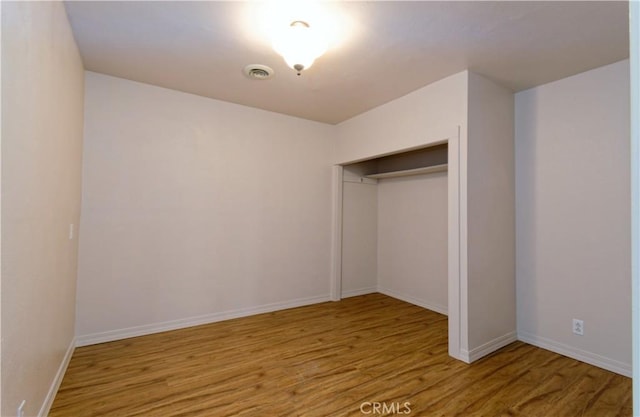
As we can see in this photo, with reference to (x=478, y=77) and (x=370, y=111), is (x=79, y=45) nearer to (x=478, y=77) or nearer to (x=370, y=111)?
(x=370, y=111)

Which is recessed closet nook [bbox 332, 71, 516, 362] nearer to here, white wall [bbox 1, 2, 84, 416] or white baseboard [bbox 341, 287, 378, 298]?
white baseboard [bbox 341, 287, 378, 298]

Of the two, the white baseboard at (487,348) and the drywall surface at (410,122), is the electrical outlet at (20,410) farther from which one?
the drywall surface at (410,122)

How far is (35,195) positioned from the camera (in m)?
1.54

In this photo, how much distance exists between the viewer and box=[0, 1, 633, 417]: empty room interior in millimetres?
1895

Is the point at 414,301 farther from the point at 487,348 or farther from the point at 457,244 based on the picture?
the point at 457,244

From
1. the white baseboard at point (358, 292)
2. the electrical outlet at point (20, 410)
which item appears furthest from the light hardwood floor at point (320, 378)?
the white baseboard at point (358, 292)

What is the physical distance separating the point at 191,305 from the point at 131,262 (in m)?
0.75

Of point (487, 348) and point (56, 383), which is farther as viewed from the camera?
point (487, 348)

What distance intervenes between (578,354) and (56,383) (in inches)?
159

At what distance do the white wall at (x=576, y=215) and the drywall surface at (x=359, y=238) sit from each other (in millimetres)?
2023

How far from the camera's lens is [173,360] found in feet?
8.35

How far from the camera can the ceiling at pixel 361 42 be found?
6.32 ft

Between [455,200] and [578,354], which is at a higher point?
[455,200]

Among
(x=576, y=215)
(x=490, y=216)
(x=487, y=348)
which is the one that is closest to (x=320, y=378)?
(x=487, y=348)
